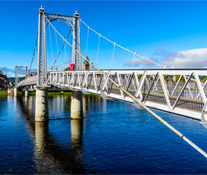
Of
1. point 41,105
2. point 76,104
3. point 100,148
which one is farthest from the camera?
point 76,104

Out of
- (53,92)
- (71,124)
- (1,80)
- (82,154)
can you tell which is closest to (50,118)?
(71,124)

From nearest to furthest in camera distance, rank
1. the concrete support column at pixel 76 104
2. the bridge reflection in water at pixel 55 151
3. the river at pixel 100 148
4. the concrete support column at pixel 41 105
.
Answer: the river at pixel 100 148, the bridge reflection in water at pixel 55 151, the concrete support column at pixel 41 105, the concrete support column at pixel 76 104

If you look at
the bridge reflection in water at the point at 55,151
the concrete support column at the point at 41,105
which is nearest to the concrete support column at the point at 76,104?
the concrete support column at the point at 41,105

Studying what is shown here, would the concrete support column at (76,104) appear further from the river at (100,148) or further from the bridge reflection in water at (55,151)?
the bridge reflection in water at (55,151)

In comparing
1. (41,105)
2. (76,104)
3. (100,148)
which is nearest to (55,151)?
(100,148)

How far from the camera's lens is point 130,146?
29.9 metres

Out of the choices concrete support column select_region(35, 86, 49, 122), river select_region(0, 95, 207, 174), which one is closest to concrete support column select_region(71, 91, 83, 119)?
river select_region(0, 95, 207, 174)

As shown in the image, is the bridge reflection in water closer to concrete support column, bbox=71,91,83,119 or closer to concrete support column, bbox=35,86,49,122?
concrete support column, bbox=35,86,49,122

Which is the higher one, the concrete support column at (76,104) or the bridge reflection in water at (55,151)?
the concrete support column at (76,104)

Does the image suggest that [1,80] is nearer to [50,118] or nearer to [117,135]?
[50,118]

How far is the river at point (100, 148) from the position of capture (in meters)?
23.8

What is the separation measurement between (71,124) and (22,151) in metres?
16.3

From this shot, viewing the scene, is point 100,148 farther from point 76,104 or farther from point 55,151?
point 76,104

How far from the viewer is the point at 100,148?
96.5 ft
